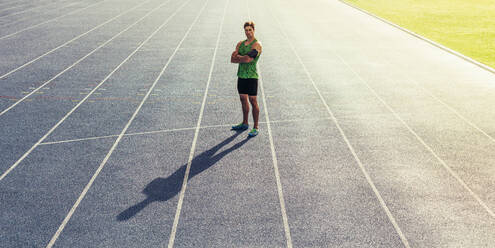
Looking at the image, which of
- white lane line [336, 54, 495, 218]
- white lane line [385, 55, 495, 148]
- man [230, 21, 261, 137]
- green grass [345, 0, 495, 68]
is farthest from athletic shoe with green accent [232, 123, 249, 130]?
green grass [345, 0, 495, 68]

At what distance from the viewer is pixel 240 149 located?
5.27m

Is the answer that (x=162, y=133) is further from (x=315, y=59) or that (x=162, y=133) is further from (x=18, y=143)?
(x=315, y=59)

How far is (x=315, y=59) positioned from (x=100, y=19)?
885 cm

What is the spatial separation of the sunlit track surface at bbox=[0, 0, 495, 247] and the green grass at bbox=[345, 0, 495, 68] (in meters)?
1.26

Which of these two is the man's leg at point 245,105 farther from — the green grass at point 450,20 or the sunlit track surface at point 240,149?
the green grass at point 450,20

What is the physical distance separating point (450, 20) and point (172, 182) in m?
14.6

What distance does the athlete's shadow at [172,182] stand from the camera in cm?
405

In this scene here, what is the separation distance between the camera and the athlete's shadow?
405cm

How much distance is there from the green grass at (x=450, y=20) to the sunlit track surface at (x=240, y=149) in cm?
126

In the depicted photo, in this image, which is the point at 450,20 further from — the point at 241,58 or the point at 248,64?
the point at 241,58

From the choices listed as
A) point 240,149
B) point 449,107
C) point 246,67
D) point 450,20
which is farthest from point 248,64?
point 450,20

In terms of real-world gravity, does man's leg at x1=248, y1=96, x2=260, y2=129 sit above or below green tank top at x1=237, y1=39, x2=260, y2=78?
below

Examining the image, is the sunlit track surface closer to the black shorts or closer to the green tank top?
the black shorts

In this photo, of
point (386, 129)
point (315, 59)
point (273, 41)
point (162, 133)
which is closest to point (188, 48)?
point (273, 41)
